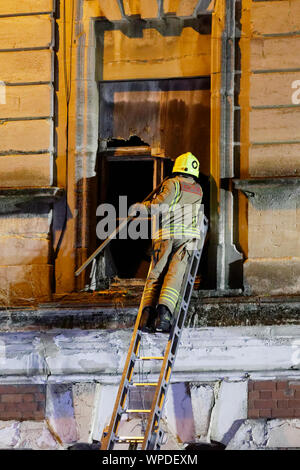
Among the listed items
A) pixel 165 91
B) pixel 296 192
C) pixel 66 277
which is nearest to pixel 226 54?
pixel 165 91

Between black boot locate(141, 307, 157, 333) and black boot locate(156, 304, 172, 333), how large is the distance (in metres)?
0.14

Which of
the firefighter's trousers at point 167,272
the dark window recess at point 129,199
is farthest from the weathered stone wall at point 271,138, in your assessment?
the dark window recess at point 129,199

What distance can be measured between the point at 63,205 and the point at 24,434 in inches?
104

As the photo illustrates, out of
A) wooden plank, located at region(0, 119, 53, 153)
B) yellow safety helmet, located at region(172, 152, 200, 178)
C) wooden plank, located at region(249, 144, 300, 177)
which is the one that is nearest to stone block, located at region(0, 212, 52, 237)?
wooden plank, located at region(0, 119, 53, 153)

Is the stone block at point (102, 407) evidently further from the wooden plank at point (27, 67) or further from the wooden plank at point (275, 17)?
the wooden plank at point (275, 17)

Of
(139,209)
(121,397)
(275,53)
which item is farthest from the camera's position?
(275,53)

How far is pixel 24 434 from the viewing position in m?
7.94

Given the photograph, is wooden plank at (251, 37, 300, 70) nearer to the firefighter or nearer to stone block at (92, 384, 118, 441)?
the firefighter

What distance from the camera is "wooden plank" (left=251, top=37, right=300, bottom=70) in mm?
8688

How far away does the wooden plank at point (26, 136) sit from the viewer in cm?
902

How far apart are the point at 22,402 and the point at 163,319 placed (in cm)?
211

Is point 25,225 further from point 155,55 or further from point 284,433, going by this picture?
point 284,433

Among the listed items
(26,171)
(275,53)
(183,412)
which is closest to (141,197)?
(26,171)

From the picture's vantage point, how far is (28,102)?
9.10 m
